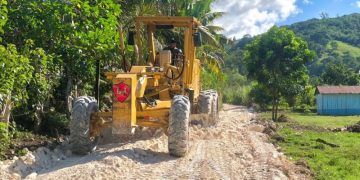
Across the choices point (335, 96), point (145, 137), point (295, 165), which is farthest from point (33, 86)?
point (335, 96)

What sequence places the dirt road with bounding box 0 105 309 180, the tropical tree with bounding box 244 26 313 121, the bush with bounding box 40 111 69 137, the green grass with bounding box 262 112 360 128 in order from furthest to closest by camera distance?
the tropical tree with bounding box 244 26 313 121
the green grass with bounding box 262 112 360 128
the bush with bounding box 40 111 69 137
the dirt road with bounding box 0 105 309 180

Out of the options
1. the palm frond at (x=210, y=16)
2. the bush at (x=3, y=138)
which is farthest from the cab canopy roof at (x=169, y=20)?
the palm frond at (x=210, y=16)

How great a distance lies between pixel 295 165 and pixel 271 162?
0.56 metres

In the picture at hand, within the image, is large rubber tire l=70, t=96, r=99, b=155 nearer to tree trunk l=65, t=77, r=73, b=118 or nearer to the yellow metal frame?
the yellow metal frame

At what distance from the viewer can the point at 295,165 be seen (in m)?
10.2

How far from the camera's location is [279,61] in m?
27.5

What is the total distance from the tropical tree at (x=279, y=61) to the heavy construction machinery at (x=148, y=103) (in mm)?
15019

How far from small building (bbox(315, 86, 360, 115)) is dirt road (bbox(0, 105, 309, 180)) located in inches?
1205

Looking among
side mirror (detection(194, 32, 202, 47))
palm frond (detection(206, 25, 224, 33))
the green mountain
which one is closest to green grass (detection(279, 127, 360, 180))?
side mirror (detection(194, 32, 202, 47))

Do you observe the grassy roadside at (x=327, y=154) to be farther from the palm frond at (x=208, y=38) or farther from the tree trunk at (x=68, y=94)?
the palm frond at (x=208, y=38)

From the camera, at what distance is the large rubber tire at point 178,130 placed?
32.9ft

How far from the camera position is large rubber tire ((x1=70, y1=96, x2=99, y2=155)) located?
33.3ft

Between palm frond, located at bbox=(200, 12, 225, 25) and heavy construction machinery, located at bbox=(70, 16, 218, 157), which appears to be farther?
palm frond, located at bbox=(200, 12, 225, 25)

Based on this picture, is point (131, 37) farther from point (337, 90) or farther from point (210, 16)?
point (337, 90)
